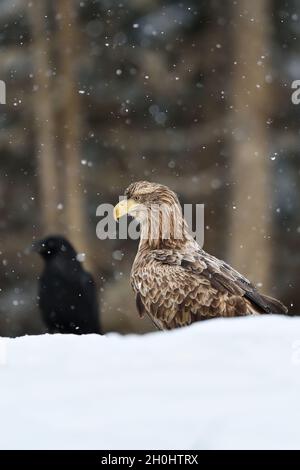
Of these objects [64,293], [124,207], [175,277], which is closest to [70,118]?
[64,293]

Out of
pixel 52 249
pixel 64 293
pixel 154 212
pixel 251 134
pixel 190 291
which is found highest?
pixel 251 134

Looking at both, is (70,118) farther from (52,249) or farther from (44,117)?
(52,249)

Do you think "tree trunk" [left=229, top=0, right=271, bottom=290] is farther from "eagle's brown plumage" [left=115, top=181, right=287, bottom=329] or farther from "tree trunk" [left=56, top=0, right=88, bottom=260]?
"eagle's brown plumage" [left=115, top=181, right=287, bottom=329]

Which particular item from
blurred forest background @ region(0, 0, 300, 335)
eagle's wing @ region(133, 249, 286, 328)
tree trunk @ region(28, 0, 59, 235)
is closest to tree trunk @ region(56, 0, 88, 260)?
blurred forest background @ region(0, 0, 300, 335)

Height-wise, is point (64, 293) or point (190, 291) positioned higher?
point (190, 291)

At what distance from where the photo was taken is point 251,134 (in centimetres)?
928

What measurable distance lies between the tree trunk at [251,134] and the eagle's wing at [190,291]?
15.4 feet

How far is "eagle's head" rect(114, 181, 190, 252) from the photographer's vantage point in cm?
453

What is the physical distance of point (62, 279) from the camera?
6.26 metres

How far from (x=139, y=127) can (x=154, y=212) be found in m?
6.12

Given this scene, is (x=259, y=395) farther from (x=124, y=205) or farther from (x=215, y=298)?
(x=124, y=205)

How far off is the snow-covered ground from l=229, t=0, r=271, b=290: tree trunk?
220 inches

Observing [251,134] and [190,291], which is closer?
[190,291]
